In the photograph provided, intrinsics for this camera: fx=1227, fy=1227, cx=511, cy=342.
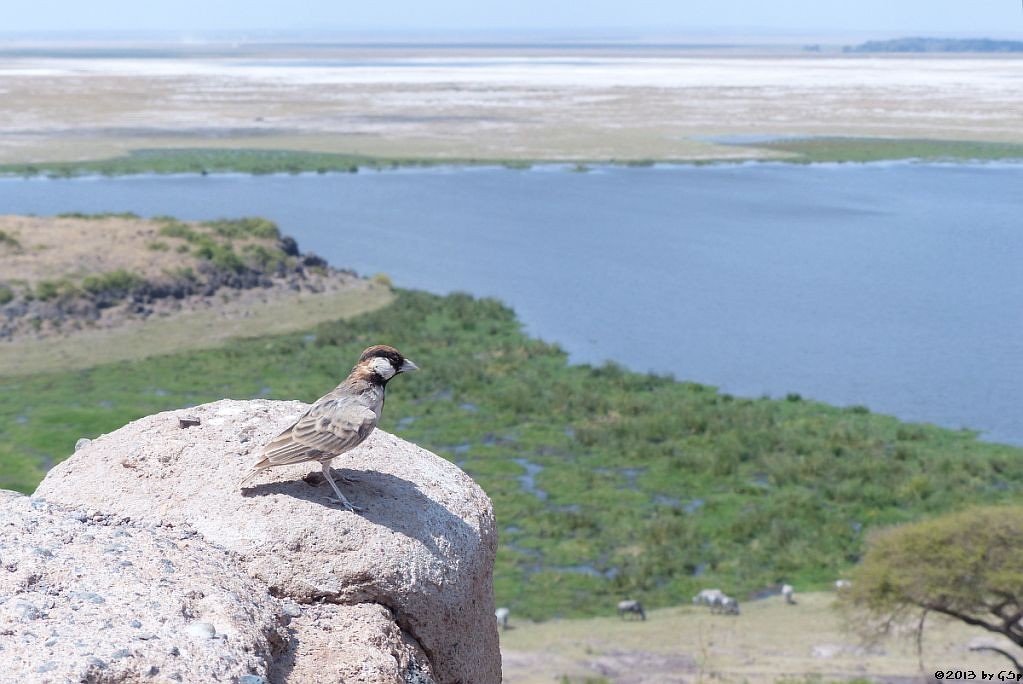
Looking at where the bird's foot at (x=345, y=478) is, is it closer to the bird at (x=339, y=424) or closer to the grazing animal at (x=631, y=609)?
the bird at (x=339, y=424)

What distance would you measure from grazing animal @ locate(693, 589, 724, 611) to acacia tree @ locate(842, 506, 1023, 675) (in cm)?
226

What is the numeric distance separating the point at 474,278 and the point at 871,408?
62.3 ft

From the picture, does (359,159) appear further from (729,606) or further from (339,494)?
(339,494)

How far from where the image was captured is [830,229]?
5534 centimetres

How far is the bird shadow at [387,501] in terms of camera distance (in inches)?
266

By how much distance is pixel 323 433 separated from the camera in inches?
253

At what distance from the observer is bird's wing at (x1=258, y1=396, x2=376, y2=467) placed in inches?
252

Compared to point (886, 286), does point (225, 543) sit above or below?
above

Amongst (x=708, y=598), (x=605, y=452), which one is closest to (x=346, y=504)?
(x=708, y=598)

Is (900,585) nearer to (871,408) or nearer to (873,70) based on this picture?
(871,408)

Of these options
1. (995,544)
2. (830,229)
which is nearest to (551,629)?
(995,544)

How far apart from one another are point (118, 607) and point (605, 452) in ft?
75.4

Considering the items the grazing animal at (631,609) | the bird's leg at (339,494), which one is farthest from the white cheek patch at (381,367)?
the grazing animal at (631,609)

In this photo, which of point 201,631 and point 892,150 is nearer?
point 201,631
